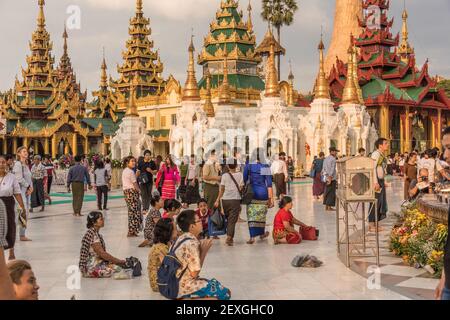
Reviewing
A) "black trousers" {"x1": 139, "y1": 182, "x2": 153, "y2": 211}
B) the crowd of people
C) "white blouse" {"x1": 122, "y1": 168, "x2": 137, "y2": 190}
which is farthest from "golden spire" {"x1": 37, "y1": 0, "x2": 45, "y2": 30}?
"white blouse" {"x1": 122, "y1": 168, "x2": 137, "y2": 190}

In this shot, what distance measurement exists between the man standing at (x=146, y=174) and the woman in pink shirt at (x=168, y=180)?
0.68 metres

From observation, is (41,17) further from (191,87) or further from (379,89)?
(379,89)

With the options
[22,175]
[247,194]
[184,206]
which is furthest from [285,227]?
[184,206]

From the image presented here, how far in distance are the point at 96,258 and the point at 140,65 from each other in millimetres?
49408

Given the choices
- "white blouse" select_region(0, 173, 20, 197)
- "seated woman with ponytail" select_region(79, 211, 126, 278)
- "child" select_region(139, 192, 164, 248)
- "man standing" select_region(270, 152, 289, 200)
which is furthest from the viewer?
"man standing" select_region(270, 152, 289, 200)

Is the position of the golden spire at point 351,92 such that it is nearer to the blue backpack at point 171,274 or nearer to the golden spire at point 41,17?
the blue backpack at point 171,274

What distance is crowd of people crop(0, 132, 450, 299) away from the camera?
6.58 m

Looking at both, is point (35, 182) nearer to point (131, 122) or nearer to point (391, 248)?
point (391, 248)

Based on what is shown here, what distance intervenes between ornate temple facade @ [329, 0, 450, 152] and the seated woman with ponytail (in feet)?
120

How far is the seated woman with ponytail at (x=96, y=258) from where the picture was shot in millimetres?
8422

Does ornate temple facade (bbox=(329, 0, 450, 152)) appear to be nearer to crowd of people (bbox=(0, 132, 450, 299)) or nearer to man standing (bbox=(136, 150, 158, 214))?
crowd of people (bbox=(0, 132, 450, 299))

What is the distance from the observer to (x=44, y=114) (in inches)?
2151

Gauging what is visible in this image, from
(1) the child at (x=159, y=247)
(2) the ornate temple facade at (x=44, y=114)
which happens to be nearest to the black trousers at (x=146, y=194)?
(1) the child at (x=159, y=247)

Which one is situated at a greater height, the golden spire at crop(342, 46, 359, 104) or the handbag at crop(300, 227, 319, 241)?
the golden spire at crop(342, 46, 359, 104)
